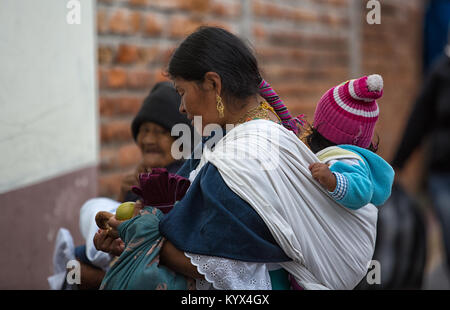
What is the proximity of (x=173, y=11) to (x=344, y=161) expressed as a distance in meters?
2.35

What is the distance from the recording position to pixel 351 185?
1.83 meters

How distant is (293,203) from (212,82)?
45 cm

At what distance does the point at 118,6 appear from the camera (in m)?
3.51

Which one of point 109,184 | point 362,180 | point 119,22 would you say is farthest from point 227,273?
point 119,22

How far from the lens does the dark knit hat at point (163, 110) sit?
258 cm

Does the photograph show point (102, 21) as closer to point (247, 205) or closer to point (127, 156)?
point (127, 156)

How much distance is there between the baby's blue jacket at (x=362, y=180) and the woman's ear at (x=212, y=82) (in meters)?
0.43

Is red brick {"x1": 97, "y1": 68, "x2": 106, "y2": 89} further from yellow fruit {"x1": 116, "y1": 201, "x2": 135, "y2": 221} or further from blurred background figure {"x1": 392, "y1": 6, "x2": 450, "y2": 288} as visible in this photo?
blurred background figure {"x1": 392, "y1": 6, "x2": 450, "y2": 288}

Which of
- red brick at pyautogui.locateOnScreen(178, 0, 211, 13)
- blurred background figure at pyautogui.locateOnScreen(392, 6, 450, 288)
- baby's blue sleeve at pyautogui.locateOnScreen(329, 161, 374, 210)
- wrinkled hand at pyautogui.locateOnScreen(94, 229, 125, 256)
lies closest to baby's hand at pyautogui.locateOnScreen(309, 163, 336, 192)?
baby's blue sleeve at pyautogui.locateOnScreen(329, 161, 374, 210)

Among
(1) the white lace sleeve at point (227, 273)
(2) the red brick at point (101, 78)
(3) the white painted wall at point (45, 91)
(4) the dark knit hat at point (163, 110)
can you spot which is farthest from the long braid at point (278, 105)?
(2) the red brick at point (101, 78)

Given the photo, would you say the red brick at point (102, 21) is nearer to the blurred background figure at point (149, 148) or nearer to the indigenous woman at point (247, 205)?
the blurred background figure at point (149, 148)

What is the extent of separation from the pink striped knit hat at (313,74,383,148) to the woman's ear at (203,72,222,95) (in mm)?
375
